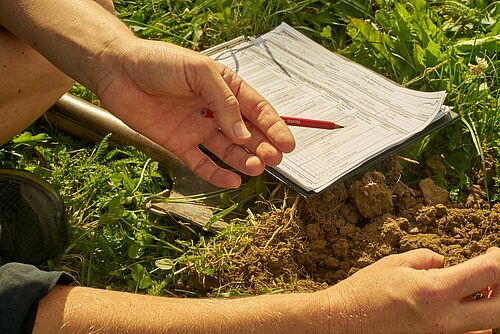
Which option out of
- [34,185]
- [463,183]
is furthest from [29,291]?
[463,183]

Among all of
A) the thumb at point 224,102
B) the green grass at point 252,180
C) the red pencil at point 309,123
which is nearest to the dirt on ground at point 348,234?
the green grass at point 252,180

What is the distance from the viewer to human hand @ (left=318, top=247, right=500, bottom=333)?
1.82m

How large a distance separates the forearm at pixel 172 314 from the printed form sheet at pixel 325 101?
0.76 meters

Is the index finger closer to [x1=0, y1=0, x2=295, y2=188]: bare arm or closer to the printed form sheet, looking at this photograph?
[x1=0, y1=0, x2=295, y2=188]: bare arm

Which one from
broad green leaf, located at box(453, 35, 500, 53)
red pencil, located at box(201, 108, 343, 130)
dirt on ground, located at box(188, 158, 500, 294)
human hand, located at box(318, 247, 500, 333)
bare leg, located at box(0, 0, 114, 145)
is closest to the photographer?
human hand, located at box(318, 247, 500, 333)

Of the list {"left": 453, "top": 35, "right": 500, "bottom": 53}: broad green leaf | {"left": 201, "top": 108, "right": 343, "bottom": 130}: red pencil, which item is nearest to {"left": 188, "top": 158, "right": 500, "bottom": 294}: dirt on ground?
{"left": 201, "top": 108, "right": 343, "bottom": 130}: red pencil

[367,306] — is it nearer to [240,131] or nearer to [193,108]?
[240,131]

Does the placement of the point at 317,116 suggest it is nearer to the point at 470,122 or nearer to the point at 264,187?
the point at 264,187

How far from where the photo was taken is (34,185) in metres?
2.48

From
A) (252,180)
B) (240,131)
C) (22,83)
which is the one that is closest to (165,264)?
(252,180)

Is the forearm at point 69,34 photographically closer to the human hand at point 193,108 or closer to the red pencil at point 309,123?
the human hand at point 193,108

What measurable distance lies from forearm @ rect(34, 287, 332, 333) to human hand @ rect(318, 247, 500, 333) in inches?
2.8

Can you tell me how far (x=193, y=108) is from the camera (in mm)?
2305

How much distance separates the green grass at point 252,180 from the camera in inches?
99.2
